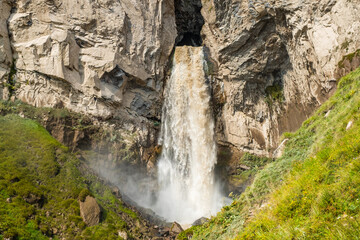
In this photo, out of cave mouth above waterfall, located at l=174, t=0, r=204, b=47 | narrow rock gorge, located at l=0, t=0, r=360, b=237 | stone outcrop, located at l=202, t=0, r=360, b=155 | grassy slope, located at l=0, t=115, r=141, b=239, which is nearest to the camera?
grassy slope, located at l=0, t=115, r=141, b=239

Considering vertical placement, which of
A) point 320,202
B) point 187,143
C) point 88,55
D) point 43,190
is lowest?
point 43,190

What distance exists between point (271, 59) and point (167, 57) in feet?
33.0

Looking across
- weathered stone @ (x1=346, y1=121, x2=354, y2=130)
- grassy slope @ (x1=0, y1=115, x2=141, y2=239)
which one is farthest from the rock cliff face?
weathered stone @ (x1=346, y1=121, x2=354, y2=130)

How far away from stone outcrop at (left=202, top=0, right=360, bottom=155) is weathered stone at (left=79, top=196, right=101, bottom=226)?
14717 mm

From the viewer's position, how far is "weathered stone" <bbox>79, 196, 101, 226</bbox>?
37.5 feet

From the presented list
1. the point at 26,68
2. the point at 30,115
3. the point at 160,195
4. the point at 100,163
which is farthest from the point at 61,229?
the point at 26,68

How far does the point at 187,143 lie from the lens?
2298cm

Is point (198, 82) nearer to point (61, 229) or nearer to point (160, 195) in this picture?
point (160, 195)

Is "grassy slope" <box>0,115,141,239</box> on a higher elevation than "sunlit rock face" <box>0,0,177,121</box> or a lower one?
lower

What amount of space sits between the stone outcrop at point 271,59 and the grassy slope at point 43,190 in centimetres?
1416

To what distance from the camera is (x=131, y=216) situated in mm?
13523

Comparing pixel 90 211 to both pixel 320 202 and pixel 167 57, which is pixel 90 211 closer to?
pixel 320 202

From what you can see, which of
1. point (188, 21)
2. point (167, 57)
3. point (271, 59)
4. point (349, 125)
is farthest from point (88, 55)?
point (349, 125)

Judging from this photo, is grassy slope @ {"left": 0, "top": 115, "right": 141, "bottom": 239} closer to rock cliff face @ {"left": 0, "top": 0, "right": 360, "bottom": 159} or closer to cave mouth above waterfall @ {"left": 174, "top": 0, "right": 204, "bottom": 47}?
rock cliff face @ {"left": 0, "top": 0, "right": 360, "bottom": 159}
